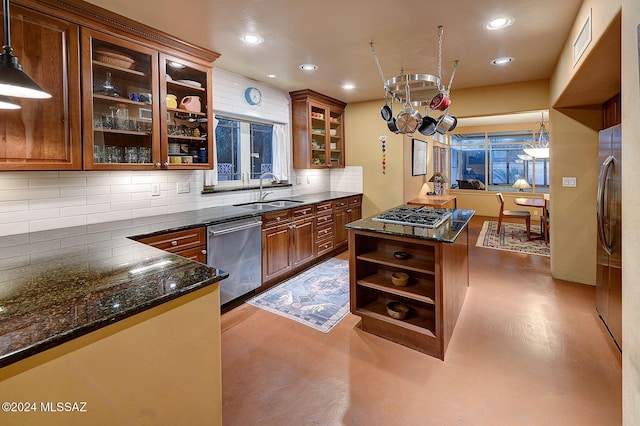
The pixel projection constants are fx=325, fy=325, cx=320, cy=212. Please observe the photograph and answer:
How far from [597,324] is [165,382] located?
3.36 m

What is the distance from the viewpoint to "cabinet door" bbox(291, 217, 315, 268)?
13.1 ft

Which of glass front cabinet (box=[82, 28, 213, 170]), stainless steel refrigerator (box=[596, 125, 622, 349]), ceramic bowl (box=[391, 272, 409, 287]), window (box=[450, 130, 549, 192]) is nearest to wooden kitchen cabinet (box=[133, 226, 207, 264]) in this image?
glass front cabinet (box=[82, 28, 213, 170])

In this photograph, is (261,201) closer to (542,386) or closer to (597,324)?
(542,386)

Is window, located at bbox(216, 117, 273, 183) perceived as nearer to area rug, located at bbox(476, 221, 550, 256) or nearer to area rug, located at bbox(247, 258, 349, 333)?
area rug, located at bbox(247, 258, 349, 333)

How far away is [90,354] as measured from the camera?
99cm

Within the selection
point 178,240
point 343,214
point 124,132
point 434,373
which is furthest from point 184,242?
point 343,214

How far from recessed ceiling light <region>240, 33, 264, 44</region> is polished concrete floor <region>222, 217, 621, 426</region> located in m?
2.50

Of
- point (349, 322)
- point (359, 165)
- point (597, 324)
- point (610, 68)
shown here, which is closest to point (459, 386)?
point (349, 322)

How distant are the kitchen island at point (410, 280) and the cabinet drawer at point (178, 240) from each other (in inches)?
49.9

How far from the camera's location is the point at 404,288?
2.53m

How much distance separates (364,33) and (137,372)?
2.89m

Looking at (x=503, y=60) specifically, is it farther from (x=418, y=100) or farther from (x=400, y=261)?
(x=400, y=261)

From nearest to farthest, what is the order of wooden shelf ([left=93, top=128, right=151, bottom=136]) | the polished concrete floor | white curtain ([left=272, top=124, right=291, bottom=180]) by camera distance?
the polished concrete floor
wooden shelf ([left=93, top=128, right=151, bottom=136])
white curtain ([left=272, top=124, right=291, bottom=180])

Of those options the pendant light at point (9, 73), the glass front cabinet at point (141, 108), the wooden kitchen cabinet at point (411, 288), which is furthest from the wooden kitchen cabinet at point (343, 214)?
the pendant light at point (9, 73)
